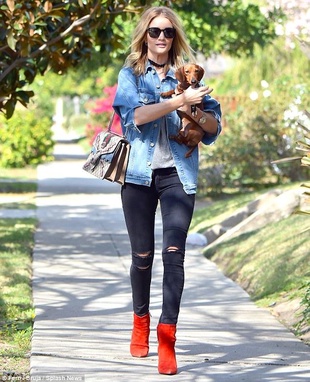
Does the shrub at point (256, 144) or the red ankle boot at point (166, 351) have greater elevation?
the red ankle boot at point (166, 351)

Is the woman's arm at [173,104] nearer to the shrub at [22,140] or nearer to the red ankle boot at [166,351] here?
the red ankle boot at [166,351]

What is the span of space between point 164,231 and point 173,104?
2.31ft

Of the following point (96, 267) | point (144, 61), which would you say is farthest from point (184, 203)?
point (96, 267)

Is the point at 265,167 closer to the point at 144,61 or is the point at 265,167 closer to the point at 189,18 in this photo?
the point at 189,18

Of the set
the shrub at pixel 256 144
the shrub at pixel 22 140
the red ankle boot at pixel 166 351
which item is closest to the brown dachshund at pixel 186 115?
the red ankle boot at pixel 166 351

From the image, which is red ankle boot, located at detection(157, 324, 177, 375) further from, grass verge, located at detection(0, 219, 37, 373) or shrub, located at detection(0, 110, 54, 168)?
Answer: shrub, located at detection(0, 110, 54, 168)

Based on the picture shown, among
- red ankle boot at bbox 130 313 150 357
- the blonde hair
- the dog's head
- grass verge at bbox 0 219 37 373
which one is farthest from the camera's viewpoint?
grass verge at bbox 0 219 37 373

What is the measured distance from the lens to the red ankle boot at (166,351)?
215 inches

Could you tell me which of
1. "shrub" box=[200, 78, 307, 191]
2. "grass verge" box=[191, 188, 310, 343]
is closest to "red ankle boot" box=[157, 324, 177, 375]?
"grass verge" box=[191, 188, 310, 343]

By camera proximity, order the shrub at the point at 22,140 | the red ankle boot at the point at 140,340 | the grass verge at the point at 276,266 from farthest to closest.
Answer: the shrub at the point at 22,140 < the grass verge at the point at 276,266 < the red ankle boot at the point at 140,340

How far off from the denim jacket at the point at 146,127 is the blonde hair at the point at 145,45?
0.06 metres

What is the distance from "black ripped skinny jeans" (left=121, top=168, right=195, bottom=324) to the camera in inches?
219

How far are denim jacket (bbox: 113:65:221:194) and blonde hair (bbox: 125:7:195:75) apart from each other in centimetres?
6

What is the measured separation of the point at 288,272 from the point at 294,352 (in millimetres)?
2269
